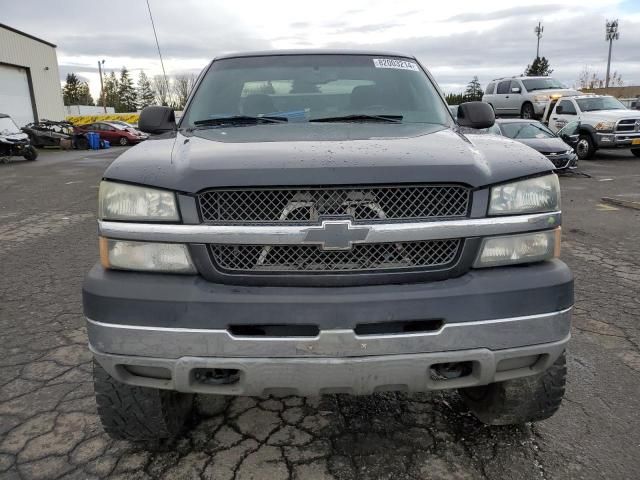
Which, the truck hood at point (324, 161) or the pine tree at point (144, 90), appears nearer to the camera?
the truck hood at point (324, 161)

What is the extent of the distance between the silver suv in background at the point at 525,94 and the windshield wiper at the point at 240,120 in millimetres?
17917

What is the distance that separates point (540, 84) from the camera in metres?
19.8

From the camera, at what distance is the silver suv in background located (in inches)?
752

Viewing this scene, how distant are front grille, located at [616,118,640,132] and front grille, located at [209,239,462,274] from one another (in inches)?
621

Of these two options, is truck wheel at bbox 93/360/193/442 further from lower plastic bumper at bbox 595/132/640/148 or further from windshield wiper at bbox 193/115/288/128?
lower plastic bumper at bbox 595/132/640/148

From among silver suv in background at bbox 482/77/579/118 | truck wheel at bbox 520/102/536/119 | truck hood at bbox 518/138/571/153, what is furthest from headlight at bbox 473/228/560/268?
truck wheel at bbox 520/102/536/119

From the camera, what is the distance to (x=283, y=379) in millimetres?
1872

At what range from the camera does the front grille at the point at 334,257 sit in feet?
6.25

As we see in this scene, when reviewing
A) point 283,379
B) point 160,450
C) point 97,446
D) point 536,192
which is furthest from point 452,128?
point 97,446

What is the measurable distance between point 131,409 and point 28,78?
1496 inches

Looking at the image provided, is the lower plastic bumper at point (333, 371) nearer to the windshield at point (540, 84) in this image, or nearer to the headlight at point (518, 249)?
the headlight at point (518, 249)

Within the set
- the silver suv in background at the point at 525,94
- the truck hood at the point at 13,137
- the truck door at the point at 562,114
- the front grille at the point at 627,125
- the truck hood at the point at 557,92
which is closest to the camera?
the front grille at the point at 627,125

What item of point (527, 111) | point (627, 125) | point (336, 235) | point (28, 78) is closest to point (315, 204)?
point (336, 235)

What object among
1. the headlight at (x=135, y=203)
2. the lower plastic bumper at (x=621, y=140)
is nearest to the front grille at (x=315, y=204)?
the headlight at (x=135, y=203)
